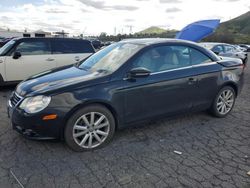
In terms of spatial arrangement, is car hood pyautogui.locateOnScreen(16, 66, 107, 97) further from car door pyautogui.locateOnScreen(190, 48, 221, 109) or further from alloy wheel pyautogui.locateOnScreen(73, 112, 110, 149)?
car door pyautogui.locateOnScreen(190, 48, 221, 109)

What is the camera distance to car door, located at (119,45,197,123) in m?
3.68

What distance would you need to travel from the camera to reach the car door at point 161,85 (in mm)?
3682

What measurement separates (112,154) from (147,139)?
73 cm

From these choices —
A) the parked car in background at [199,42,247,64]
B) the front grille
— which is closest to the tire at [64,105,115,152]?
the front grille

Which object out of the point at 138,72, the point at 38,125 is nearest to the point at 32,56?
the point at 38,125

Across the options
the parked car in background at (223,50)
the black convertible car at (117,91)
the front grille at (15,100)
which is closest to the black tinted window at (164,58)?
the black convertible car at (117,91)

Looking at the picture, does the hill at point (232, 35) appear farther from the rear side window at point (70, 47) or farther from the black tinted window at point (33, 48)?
the black tinted window at point (33, 48)

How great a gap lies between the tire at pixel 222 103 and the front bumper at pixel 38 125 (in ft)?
10.1

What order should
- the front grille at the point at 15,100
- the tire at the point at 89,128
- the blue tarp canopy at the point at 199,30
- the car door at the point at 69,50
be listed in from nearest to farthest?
the tire at the point at 89,128
the front grille at the point at 15,100
the car door at the point at 69,50
the blue tarp canopy at the point at 199,30

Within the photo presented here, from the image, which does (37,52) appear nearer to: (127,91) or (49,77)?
(49,77)

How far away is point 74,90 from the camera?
3.26m

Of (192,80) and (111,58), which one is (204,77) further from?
(111,58)

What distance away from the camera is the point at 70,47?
26.3 feet

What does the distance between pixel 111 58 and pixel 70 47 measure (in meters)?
4.34
